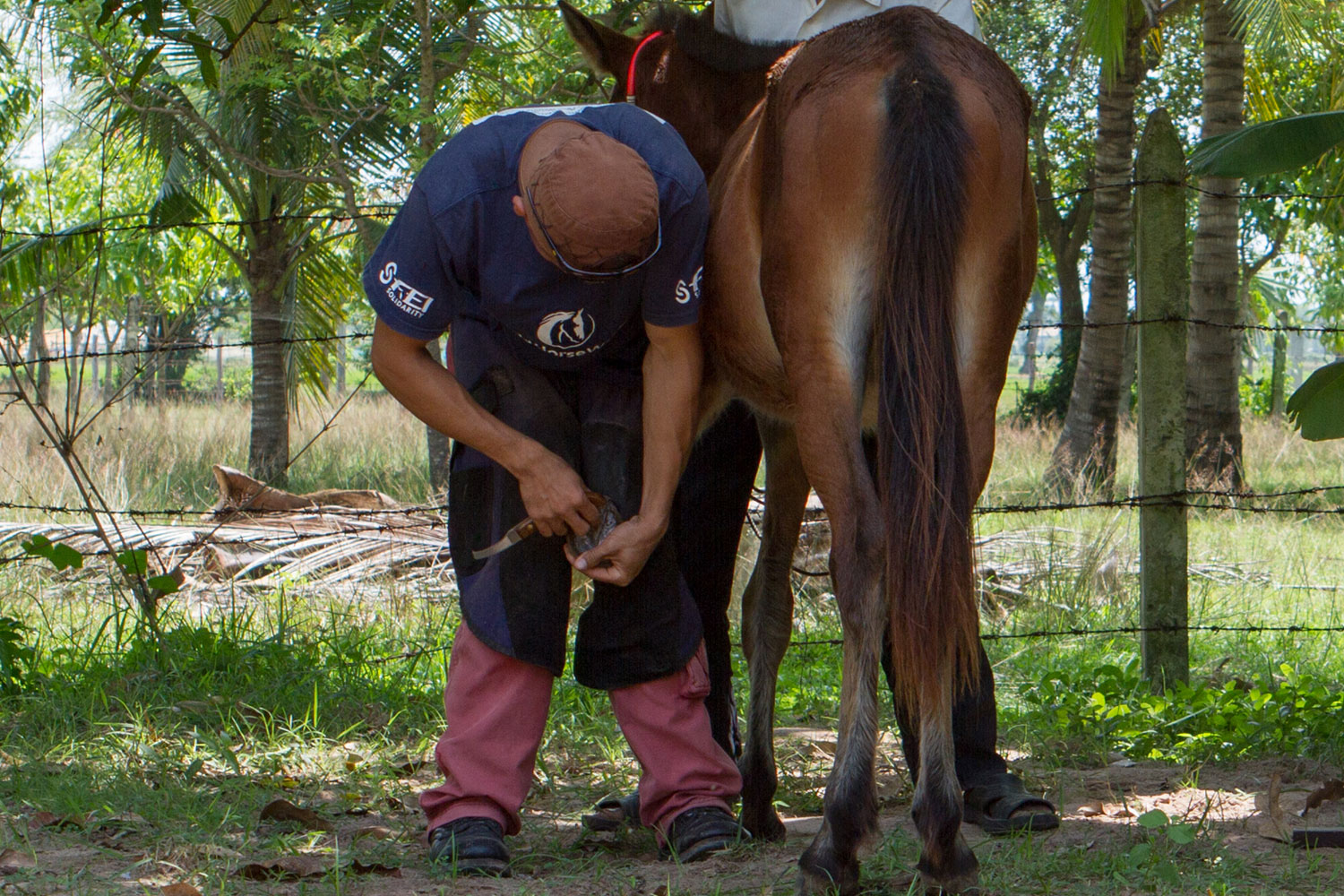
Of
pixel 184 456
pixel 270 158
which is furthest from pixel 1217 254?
pixel 184 456

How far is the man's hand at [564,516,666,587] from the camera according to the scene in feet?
8.93

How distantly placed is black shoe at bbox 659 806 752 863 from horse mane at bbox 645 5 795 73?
2.07 meters

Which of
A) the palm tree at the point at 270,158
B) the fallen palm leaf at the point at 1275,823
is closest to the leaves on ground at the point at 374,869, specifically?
the fallen palm leaf at the point at 1275,823

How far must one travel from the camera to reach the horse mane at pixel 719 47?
3.40 m

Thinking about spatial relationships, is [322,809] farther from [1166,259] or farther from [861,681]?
[1166,259]

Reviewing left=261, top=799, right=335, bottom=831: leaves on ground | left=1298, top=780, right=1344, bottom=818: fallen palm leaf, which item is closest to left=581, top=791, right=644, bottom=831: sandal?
left=261, top=799, right=335, bottom=831: leaves on ground

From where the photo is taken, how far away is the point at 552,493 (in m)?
2.69

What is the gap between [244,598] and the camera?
5539 mm

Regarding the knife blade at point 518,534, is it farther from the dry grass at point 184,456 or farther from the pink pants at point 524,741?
the dry grass at point 184,456

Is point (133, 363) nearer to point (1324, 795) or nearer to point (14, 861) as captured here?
point (14, 861)

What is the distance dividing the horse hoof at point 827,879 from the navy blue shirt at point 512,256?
122cm

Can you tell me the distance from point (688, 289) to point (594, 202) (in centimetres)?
43

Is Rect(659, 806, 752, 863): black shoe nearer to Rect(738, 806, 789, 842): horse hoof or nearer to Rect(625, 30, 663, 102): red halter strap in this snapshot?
Rect(738, 806, 789, 842): horse hoof

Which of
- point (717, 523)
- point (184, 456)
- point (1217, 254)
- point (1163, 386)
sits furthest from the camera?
point (184, 456)
